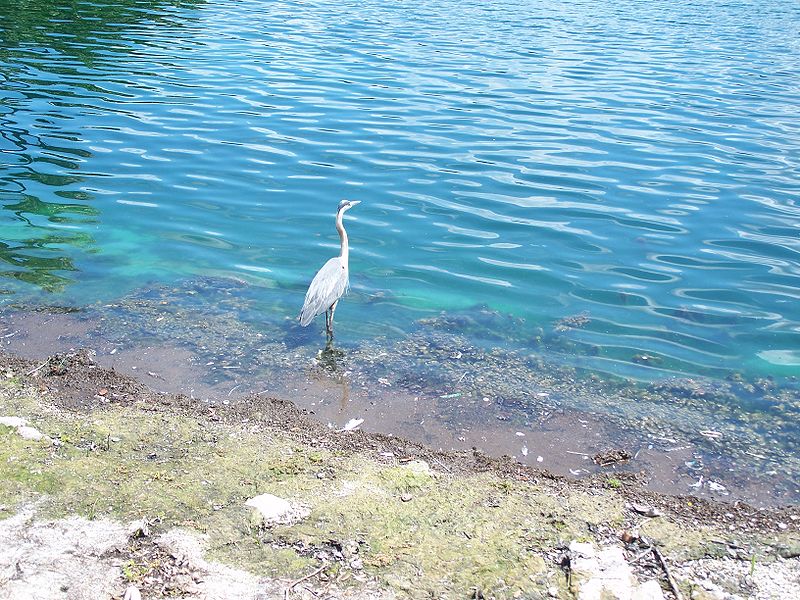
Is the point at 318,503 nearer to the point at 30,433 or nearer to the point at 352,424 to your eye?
the point at 352,424

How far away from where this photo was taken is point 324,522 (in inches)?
259

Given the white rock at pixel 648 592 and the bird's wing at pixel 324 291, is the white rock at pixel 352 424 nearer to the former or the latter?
the bird's wing at pixel 324 291

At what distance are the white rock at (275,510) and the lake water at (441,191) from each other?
3.23 m

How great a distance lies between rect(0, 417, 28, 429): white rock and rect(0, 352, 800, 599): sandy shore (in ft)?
0.10

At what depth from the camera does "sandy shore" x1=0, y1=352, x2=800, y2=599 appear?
19.5ft

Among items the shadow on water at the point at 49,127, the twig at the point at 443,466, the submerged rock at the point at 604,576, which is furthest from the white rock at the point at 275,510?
the shadow on water at the point at 49,127

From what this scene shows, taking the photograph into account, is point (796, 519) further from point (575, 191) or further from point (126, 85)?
point (126, 85)

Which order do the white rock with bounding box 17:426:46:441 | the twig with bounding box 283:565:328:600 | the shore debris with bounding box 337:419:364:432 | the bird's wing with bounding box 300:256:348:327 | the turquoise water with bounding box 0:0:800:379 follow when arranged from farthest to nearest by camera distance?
the turquoise water with bounding box 0:0:800:379, the bird's wing with bounding box 300:256:348:327, the shore debris with bounding box 337:419:364:432, the white rock with bounding box 17:426:46:441, the twig with bounding box 283:565:328:600

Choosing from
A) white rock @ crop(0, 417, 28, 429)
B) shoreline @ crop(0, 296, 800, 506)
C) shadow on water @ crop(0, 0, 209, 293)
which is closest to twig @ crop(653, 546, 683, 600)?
shoreline @ crop(0, 296, 800, 506)

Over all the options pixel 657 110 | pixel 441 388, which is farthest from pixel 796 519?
pixel 657 110

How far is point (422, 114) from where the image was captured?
2158 cm

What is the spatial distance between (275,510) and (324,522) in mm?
388

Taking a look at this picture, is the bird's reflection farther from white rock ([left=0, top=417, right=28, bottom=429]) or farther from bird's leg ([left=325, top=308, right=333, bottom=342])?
white rock ([left=0, top=417, right=28, bottom=429])

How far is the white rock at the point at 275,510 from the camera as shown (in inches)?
259
